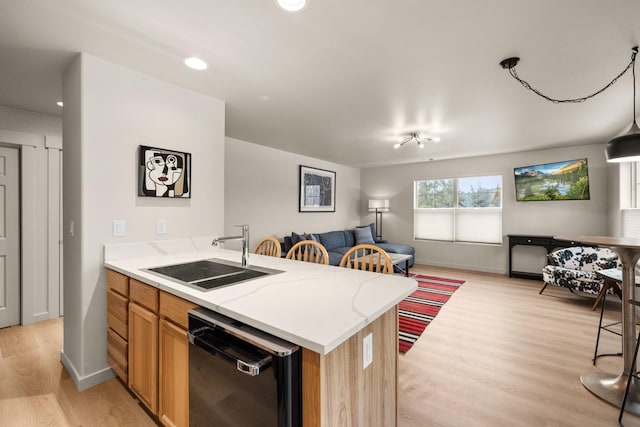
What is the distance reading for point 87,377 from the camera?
207 centimetres

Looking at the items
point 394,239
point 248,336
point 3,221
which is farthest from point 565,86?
point 3,221

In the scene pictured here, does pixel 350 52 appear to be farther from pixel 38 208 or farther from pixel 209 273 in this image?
pixel 38 208

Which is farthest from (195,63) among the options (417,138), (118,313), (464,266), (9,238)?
(464,266)

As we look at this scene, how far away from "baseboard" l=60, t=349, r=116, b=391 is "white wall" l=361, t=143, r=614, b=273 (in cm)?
596

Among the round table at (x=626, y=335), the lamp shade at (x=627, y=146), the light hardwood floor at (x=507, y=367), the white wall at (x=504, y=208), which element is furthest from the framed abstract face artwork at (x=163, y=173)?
the white wall at (x=504, y=208)

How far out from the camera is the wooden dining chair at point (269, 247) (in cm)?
275

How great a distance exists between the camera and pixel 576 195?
4934 mm

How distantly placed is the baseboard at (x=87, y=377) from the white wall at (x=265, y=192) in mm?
1992

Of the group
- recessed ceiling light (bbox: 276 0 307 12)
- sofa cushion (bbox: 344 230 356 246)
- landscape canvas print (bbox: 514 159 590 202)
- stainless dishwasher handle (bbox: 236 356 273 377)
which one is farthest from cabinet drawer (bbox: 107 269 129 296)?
landscape canvas print (bbox: 514 159 590 202)

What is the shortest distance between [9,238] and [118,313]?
2225mm

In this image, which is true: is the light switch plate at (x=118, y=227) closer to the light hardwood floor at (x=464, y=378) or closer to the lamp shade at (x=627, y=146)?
the light hardwood floor at (x=464, y=378)

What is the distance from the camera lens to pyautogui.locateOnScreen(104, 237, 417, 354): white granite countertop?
986 mm

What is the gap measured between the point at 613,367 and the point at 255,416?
9.83ft

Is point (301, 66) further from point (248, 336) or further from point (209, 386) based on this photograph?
point (209, 386)
